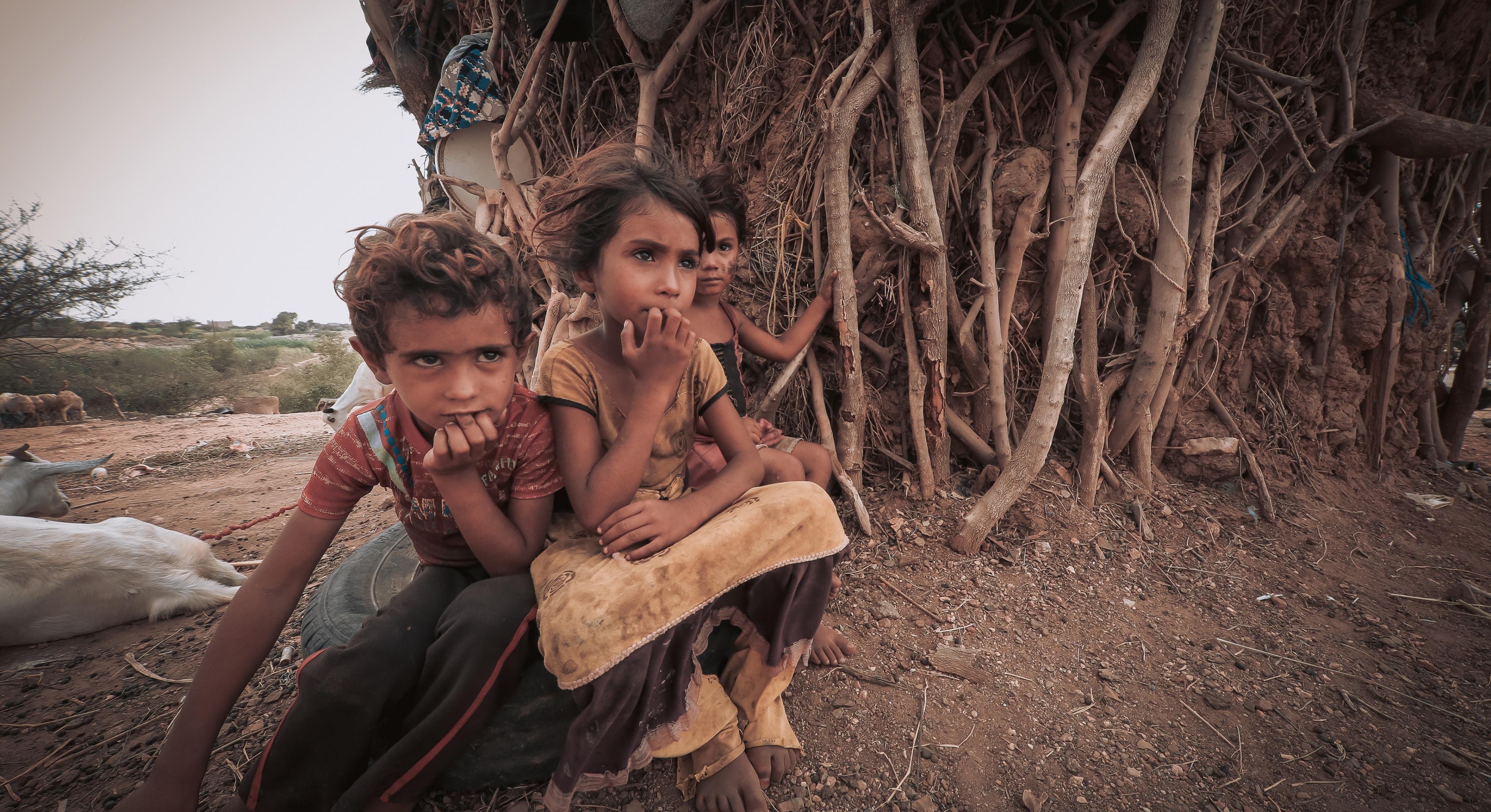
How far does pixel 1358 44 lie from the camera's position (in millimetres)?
2895

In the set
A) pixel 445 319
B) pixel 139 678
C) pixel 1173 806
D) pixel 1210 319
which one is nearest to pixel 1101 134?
pixel 1210 319

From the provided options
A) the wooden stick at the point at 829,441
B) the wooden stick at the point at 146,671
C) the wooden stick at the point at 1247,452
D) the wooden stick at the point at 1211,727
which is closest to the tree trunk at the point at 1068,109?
the wooden stick at the point at 829,441

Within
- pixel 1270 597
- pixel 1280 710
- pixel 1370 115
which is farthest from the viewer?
pixel 1370 115

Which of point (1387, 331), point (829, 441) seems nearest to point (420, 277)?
point (829, 441)

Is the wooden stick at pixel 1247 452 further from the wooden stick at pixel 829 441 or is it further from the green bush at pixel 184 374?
the green bush at pixel 184 374

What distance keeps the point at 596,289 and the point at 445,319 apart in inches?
19.0

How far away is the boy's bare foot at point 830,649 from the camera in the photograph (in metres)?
1.91

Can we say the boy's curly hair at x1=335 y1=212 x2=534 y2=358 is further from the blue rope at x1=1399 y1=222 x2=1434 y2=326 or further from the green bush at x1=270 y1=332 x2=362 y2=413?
the green bush at x1=270 y1=332 x2=362 y2=413

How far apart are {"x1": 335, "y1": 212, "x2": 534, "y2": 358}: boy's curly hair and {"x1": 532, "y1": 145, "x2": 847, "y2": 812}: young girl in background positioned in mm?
303

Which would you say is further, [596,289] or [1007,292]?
[1007,292]

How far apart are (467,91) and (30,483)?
370cm

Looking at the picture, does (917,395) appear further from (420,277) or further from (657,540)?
(420,277)

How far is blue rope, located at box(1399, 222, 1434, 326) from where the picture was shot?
3416 mm

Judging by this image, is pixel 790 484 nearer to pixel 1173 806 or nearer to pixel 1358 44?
pixel 1173 806
